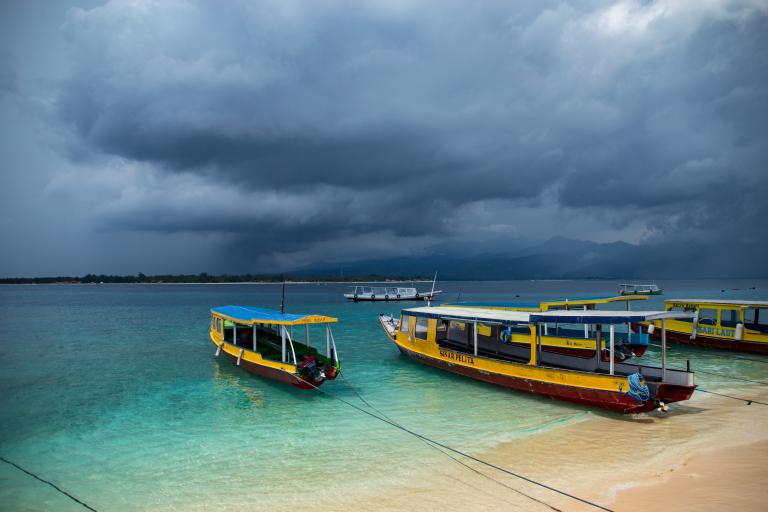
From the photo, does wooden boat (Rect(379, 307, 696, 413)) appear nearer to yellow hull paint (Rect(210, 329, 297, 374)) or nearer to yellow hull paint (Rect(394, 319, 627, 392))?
yellow hull paint (Rect(394, 319, 627, 392))

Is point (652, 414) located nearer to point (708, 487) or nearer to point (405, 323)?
point (708, 487)

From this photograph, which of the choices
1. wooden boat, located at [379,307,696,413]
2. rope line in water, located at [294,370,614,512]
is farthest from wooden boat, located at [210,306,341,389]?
wooden boat, located at [379,307,696,413]

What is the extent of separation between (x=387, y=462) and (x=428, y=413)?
4381 millimetres

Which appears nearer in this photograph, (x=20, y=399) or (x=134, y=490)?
(x=134, y=490)

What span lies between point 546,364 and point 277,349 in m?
12.8

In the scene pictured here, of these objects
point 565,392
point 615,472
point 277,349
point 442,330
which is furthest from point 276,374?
point 615,472

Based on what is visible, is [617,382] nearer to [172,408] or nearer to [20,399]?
[172,408]

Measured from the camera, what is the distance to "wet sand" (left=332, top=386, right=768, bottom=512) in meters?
8.73

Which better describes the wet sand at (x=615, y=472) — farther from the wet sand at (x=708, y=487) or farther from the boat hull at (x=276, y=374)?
the boat hull at (x=276, y=374)

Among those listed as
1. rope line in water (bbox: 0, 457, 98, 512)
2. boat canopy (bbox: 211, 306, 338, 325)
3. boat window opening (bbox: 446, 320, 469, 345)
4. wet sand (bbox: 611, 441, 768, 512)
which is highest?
boat canopy (bbox: 211, 306, 338, 325)

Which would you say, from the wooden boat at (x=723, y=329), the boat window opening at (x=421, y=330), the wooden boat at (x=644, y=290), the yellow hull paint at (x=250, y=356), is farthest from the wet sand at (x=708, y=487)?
the wooden boat at (x=644, y=290)

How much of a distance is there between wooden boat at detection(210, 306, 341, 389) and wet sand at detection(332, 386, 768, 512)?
6564 millimetres

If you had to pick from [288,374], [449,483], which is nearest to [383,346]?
[288,374]

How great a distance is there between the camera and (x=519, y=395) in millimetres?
17062
